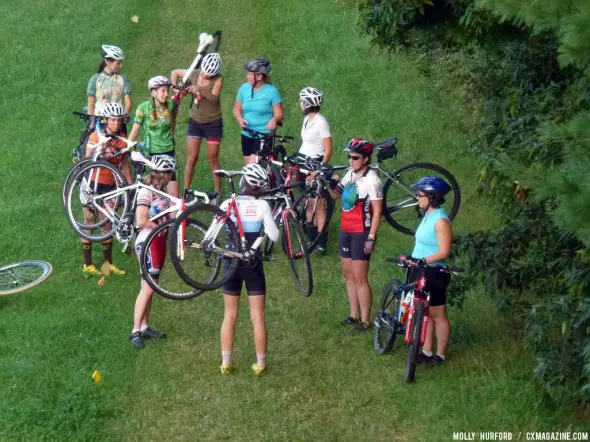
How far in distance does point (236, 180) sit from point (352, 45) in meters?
6.77

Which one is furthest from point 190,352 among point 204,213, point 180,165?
point 180,165

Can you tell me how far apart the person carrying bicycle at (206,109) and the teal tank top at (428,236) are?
192 inches

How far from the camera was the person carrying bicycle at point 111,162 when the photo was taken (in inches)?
461

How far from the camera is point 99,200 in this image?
37.7ft

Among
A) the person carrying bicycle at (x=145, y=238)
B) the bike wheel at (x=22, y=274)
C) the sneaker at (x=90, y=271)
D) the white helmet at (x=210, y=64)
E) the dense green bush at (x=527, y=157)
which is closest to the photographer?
the dense green bush at (x=527, y=157)

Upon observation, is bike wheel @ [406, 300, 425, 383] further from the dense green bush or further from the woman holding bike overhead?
the woman holding bike overhead

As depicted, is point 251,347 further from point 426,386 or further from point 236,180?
point 236,180

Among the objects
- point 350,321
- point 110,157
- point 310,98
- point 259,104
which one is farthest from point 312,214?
point 110,157

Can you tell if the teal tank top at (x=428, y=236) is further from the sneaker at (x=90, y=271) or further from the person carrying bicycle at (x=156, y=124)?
the sneaker at (x=90, y=271)

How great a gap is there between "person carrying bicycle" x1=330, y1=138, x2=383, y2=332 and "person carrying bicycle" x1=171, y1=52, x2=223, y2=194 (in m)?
3.53

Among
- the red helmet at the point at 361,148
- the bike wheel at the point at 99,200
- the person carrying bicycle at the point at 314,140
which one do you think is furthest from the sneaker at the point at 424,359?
the bike wheel at the point at 99,200

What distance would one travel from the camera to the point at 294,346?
10.3 metres

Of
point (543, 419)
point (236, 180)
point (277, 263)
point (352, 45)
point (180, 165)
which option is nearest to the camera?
point (543, 419)

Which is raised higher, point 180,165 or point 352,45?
point 352,45
